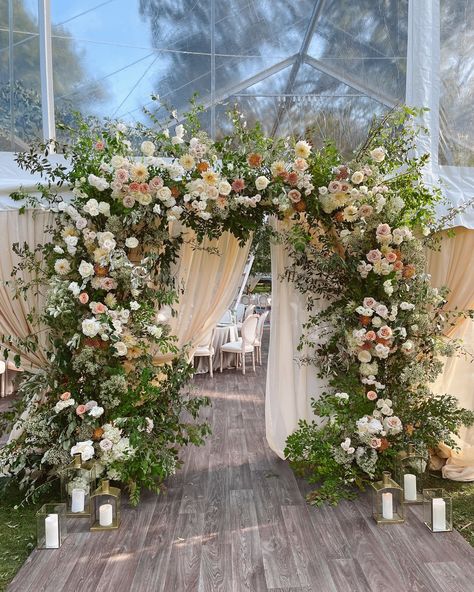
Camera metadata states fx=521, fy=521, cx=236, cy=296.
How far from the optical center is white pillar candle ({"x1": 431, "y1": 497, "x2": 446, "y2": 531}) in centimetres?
315

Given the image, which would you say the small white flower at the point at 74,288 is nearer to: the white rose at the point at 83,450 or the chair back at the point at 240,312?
the white rose at the point at 83,450

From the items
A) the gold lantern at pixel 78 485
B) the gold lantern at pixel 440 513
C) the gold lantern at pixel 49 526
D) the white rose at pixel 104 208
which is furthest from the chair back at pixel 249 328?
the gold lantern at pixel 49 526

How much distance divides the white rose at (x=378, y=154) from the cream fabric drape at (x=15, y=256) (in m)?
2.43

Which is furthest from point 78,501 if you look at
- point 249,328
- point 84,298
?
point 249,328

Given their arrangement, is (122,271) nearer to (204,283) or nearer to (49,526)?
(204,283)

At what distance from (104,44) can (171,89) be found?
1.89 feet

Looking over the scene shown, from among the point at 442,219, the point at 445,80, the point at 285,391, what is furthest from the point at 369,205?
the point at 285,391

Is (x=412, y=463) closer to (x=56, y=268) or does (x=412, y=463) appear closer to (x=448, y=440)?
(x=448, y=440)

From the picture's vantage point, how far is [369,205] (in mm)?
3699

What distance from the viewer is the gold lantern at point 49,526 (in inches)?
118

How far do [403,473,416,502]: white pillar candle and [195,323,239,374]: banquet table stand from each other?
182 inches

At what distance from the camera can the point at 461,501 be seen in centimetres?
362

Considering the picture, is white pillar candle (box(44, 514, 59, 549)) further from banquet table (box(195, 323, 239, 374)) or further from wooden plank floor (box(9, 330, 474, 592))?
banquet table (box(195, 323, 239, 374))

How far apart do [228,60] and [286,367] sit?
2.48 m
